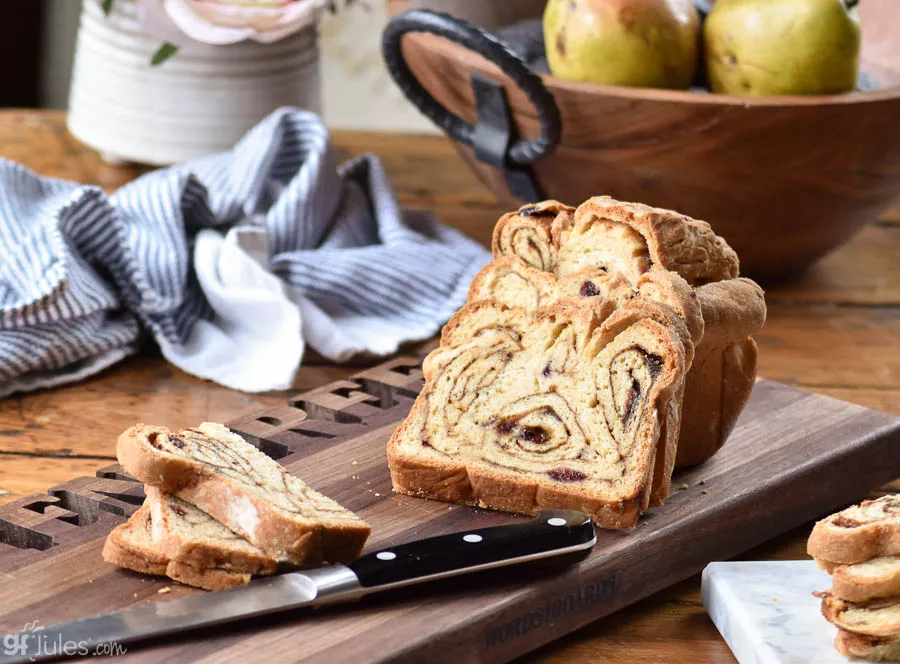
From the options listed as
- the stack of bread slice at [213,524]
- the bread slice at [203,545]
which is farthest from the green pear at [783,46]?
the bread slice at [203,545]

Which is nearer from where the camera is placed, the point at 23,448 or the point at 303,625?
the point at 303,625

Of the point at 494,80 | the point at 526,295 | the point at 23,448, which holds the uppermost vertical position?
the point at 494,80

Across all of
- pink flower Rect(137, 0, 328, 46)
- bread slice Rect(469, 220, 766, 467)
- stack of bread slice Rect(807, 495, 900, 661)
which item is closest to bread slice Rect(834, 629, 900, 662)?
stack of bread slice Rect(807, 495, 900, 661)

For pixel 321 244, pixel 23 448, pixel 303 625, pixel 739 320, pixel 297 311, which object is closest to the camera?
pixel 303 625

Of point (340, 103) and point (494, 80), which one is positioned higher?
point (494, 80)

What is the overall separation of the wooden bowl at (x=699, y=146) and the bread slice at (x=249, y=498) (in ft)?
3.59

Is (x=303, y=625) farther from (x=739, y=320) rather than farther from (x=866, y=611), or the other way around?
(x=739, y=320)

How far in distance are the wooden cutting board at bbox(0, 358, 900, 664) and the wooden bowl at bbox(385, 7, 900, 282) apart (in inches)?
20.8

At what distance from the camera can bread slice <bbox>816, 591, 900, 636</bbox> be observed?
139 centimetres

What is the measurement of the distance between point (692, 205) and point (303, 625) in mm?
1480

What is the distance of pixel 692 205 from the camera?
2.59 metres

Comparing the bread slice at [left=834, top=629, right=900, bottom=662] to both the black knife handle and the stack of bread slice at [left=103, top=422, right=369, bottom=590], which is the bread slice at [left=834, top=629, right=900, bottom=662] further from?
the stack of bread slice at [left=103, top=422, right=369, bottom=590]

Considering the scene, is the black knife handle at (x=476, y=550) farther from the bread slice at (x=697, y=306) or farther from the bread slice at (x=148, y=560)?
the bread slice at (x=697, y=306)

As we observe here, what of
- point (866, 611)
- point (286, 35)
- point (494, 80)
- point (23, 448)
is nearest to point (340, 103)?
point (286, 35)
